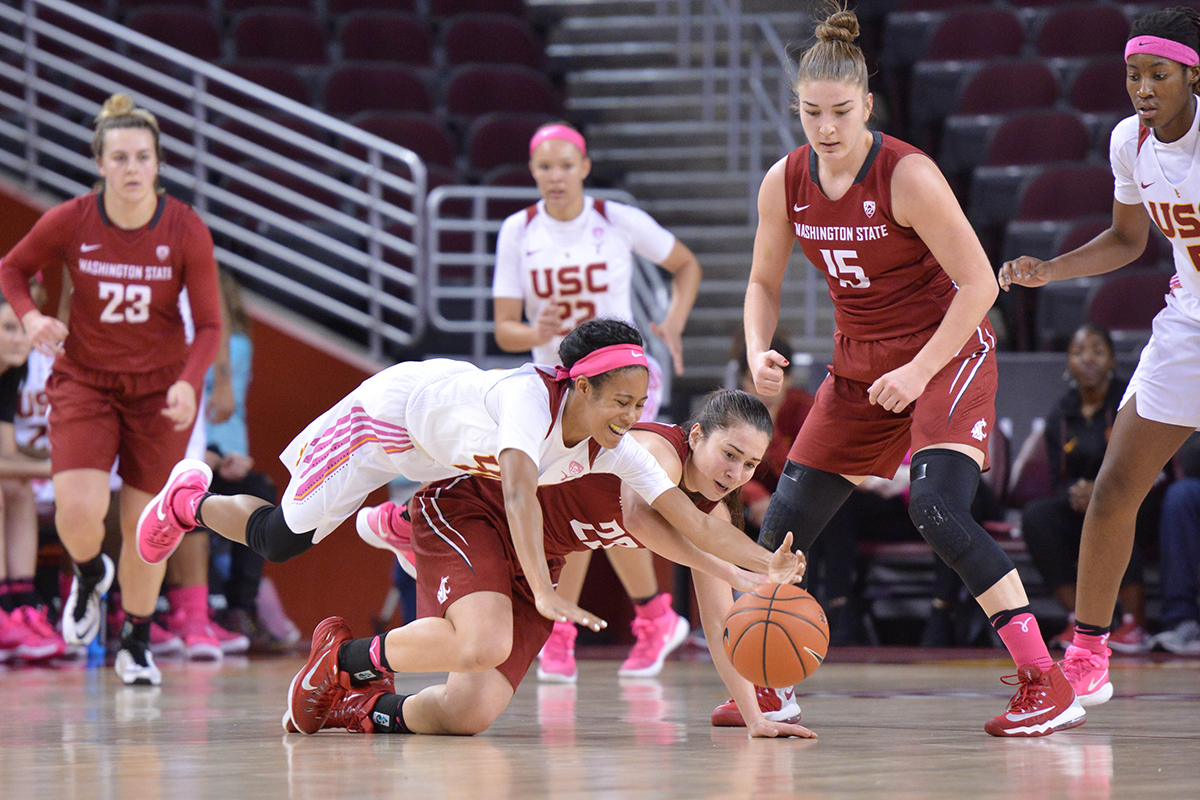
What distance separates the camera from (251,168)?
991 centimetres

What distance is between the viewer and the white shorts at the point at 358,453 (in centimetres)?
420

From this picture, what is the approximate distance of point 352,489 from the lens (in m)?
4.33

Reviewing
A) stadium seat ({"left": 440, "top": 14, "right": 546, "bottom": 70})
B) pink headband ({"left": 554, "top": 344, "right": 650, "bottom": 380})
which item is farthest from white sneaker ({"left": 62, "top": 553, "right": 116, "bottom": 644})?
stadium seat ({"left": 440, "top": 14, "right": 546, "bottom": 70})

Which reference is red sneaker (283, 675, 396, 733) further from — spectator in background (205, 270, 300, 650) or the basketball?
spectator in background (205, 270, 300, 650)

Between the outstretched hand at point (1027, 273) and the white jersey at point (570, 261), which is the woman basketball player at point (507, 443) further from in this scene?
the white jersey at point (570, 261)

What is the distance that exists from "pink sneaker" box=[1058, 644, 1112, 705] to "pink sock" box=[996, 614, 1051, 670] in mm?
603

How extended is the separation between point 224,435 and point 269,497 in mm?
430

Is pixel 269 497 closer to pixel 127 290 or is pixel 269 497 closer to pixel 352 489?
pixel 127 290

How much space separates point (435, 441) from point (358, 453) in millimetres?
338

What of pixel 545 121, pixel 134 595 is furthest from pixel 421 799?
pixel 545 121

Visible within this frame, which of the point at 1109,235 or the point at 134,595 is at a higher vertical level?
the point at 1109,235

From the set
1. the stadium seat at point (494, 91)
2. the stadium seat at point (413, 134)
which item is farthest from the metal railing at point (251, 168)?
the stadium seat at point (494, 91)

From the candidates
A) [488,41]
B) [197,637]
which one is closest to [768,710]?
[197,637]

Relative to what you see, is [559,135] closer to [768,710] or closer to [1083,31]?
[768,710]
